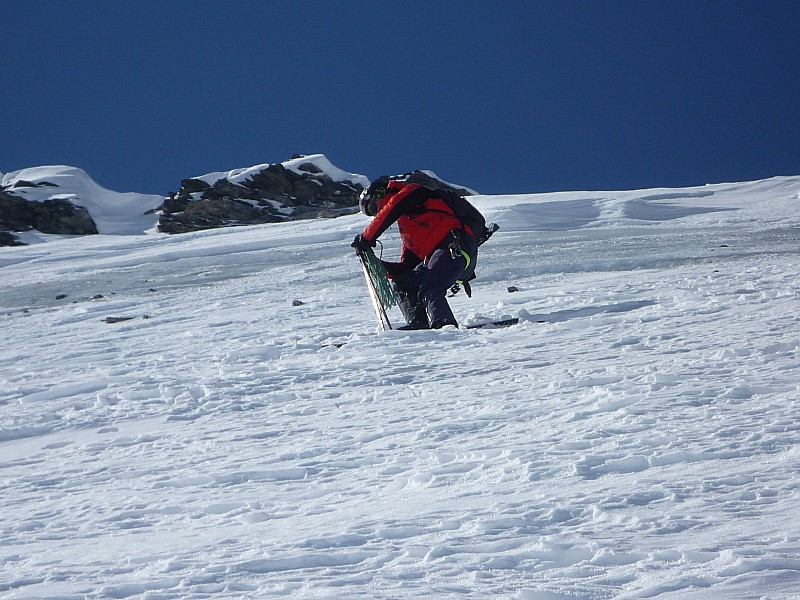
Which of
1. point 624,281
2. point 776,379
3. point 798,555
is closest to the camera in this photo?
point 798,555

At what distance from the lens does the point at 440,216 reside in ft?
21.1

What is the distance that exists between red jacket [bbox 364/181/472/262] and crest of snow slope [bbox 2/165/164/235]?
4958 cm

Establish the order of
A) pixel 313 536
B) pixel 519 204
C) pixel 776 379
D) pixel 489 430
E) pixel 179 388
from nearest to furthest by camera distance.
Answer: pixel 313 536, pixel 489 430, pixel 776 379, pixel 179 388, pixel 519 204

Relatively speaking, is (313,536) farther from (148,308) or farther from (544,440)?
(148,308)

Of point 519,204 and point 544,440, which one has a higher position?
point 519,204

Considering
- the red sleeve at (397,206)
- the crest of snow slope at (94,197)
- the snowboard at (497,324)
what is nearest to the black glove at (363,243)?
the red sleeve at (397,206)

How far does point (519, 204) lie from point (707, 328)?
1767 cm

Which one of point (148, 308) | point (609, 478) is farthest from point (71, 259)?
point (609, 478)

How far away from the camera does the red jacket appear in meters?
6.23

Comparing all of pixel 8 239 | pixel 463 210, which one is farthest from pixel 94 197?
pixel 463 210

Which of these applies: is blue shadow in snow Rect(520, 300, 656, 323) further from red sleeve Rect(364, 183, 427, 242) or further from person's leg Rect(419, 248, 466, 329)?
red sleeve Rect(364, 183, 427, 242)

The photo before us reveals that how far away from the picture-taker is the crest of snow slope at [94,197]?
56.3 metres

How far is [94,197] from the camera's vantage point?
2520 inches

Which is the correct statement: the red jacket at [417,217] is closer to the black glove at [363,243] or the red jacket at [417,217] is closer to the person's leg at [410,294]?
the black glove at [363,243]
